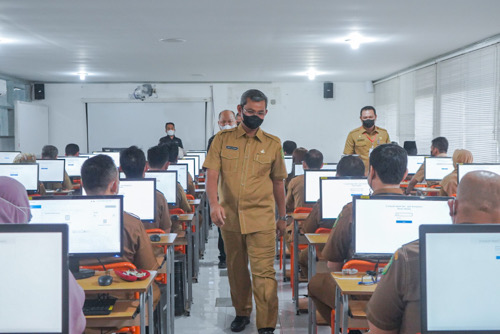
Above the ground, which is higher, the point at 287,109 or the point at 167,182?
the point at 287,109

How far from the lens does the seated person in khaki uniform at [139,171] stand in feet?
14.2

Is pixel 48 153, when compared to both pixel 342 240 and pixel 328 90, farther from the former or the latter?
pixel 328 90

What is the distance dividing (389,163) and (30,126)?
1174 cm

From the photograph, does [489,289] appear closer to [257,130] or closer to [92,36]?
[257,130]

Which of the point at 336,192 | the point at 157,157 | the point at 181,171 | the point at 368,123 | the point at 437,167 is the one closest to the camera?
the point at 336,192

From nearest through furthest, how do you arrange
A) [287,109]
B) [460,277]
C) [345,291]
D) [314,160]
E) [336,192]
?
[460,277], [345,291], [336,192], [314,160], [287,109]

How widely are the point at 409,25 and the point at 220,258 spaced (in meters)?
3.62

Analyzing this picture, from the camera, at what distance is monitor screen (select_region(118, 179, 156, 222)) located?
13.8 ft

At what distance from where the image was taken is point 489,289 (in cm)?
150

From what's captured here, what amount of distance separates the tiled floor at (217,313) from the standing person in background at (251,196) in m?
0.48

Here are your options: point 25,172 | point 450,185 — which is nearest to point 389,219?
point 450,185

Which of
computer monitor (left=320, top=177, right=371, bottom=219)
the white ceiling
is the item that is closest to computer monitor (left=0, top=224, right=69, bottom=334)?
computer monitor (left=320, top=177, right=371, bottom=219)

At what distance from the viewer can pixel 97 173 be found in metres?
3.02

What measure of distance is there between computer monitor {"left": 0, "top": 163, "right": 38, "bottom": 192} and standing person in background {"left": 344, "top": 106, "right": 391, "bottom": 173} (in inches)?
156
